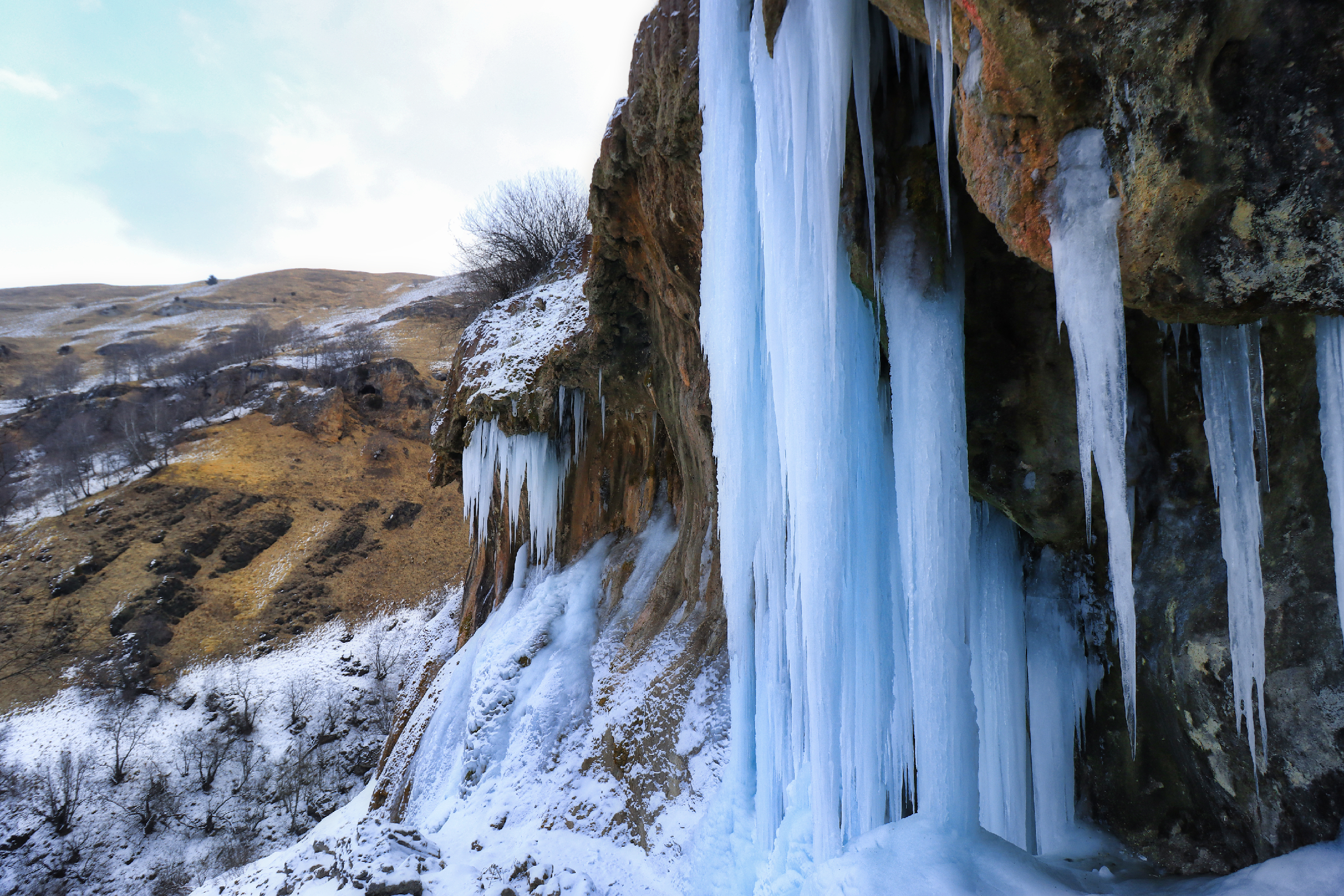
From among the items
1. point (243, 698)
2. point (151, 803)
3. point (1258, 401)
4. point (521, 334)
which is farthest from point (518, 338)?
point (243, 698)

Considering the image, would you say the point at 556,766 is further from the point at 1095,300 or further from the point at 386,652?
the point at 386,652

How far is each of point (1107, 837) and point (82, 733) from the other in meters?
19.6

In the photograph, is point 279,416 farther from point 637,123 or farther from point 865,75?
point 865,75

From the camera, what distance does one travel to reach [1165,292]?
5.40 feet

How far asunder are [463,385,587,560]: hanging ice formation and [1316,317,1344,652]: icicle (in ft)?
23.6

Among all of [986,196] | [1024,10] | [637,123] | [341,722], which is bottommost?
[341,722]

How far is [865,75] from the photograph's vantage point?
242 centimetres

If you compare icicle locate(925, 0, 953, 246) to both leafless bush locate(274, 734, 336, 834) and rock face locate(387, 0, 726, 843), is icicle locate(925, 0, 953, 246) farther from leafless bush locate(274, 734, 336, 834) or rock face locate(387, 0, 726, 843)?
leafless bush locate(274, 734, 336, 834)

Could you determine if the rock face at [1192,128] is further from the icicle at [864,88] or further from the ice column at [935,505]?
the ice column at [935,505]

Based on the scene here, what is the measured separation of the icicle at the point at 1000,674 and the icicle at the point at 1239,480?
3.63 ft

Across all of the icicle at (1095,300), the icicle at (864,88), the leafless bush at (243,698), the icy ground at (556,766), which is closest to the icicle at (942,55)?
the icicle at (864,88)

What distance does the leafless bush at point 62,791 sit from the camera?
37.4 ft

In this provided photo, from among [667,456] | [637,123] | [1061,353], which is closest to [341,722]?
[667,456]

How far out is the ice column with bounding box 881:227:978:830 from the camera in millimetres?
2531
